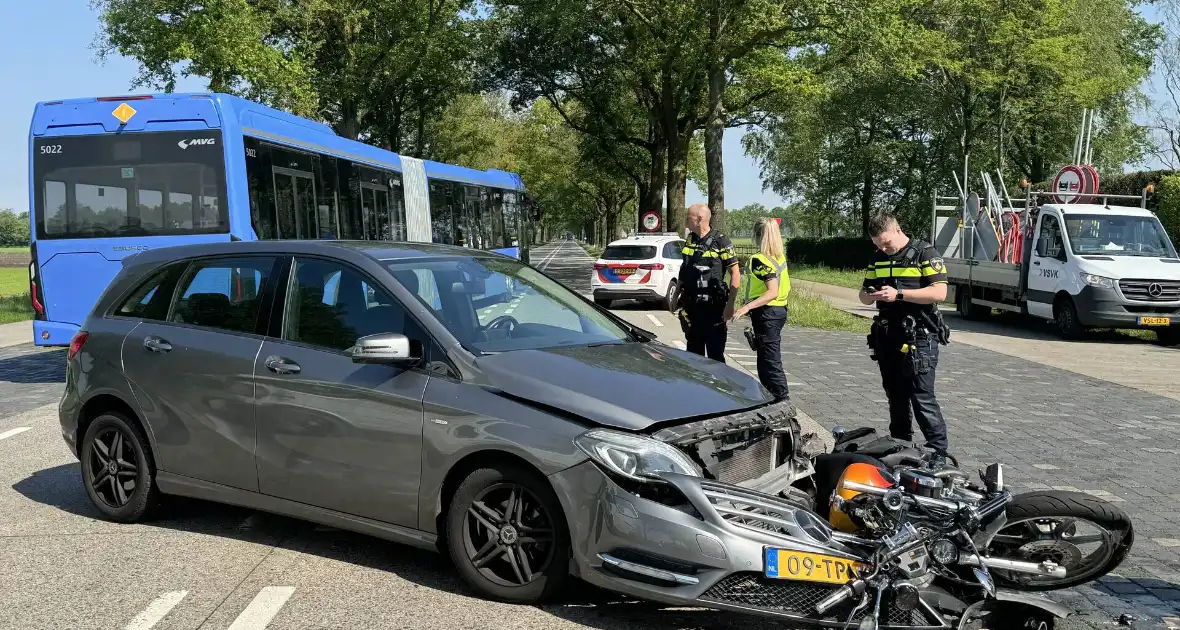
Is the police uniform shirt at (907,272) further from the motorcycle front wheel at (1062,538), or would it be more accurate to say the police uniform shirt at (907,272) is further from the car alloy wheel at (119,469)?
the car alloy wheel at (119,469)

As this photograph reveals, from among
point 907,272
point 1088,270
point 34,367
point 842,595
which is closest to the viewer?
point 842,595

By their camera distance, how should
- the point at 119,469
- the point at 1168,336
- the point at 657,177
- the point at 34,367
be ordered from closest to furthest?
the point at 119,469 < the point at 34,367 < the point at 1168,336 < the point at 657,177

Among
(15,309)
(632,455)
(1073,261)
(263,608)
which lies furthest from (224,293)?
(15,309)

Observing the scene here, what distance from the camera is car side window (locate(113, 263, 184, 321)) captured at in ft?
18.2

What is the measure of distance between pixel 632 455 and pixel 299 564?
1925 mm

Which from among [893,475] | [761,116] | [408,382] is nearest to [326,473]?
[408,382]

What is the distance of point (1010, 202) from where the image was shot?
19922 mm

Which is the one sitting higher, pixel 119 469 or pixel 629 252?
pixel 629 252

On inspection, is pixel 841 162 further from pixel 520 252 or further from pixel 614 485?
pixel 614 485

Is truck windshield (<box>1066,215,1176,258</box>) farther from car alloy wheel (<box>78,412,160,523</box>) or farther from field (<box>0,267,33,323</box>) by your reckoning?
field (<box>0,267,33,323</box>)

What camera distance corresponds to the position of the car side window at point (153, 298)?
555cm

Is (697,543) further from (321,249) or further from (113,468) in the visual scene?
(113,468)

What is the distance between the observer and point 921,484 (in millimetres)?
4133

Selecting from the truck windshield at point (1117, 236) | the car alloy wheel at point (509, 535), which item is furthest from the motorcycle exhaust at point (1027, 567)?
the truck windshield at point (1117, 236)
